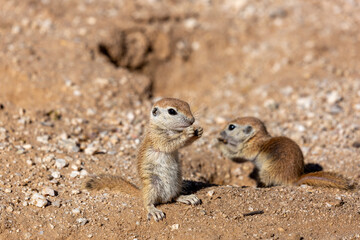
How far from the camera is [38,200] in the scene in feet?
12.5

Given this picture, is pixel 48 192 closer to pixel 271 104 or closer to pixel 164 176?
pixel 164 176

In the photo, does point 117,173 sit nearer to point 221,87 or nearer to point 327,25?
point 221,87

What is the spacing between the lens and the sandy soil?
3.74 metres

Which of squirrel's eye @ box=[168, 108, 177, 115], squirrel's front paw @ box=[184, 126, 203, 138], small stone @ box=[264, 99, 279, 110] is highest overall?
squirrel's eye @ box=[168, 108, 177, 115]

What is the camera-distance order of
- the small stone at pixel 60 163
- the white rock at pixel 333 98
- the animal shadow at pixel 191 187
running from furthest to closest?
the white rock at pixel 333 98, the small stone at pixel 60 163, the animal shadow at pixel 191 187

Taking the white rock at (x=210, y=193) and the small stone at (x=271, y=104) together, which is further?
the small stone at (x=271, y=104)

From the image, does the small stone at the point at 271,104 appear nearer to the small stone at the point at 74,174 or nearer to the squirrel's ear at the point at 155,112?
the squirrel's ear at the point at 155,112

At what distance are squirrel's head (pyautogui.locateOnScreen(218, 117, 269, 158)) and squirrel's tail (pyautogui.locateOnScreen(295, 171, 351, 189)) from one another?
2.76 ft

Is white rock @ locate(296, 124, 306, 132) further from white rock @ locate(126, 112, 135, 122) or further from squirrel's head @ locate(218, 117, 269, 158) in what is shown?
white rock @ locate(126, 112, 135, 122)

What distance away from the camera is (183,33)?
7.96m

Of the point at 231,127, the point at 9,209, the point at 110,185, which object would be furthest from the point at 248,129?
the point at 9,209

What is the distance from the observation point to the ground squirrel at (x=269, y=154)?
432cm

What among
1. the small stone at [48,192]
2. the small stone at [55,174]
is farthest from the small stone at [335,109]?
the small stone at [48,192]

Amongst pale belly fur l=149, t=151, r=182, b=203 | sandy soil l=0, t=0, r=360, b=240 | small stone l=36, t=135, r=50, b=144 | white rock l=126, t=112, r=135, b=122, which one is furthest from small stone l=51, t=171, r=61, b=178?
white rock l=126, t=112, r=135, b=122
